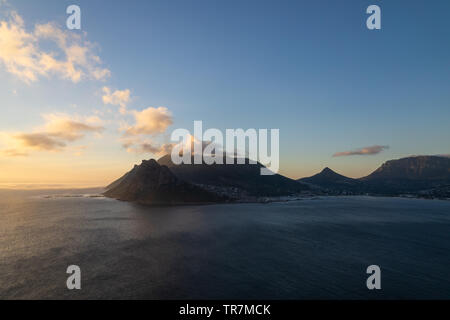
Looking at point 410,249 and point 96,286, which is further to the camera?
point 410,249

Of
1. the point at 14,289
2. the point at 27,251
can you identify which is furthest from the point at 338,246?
the point at 27,251
